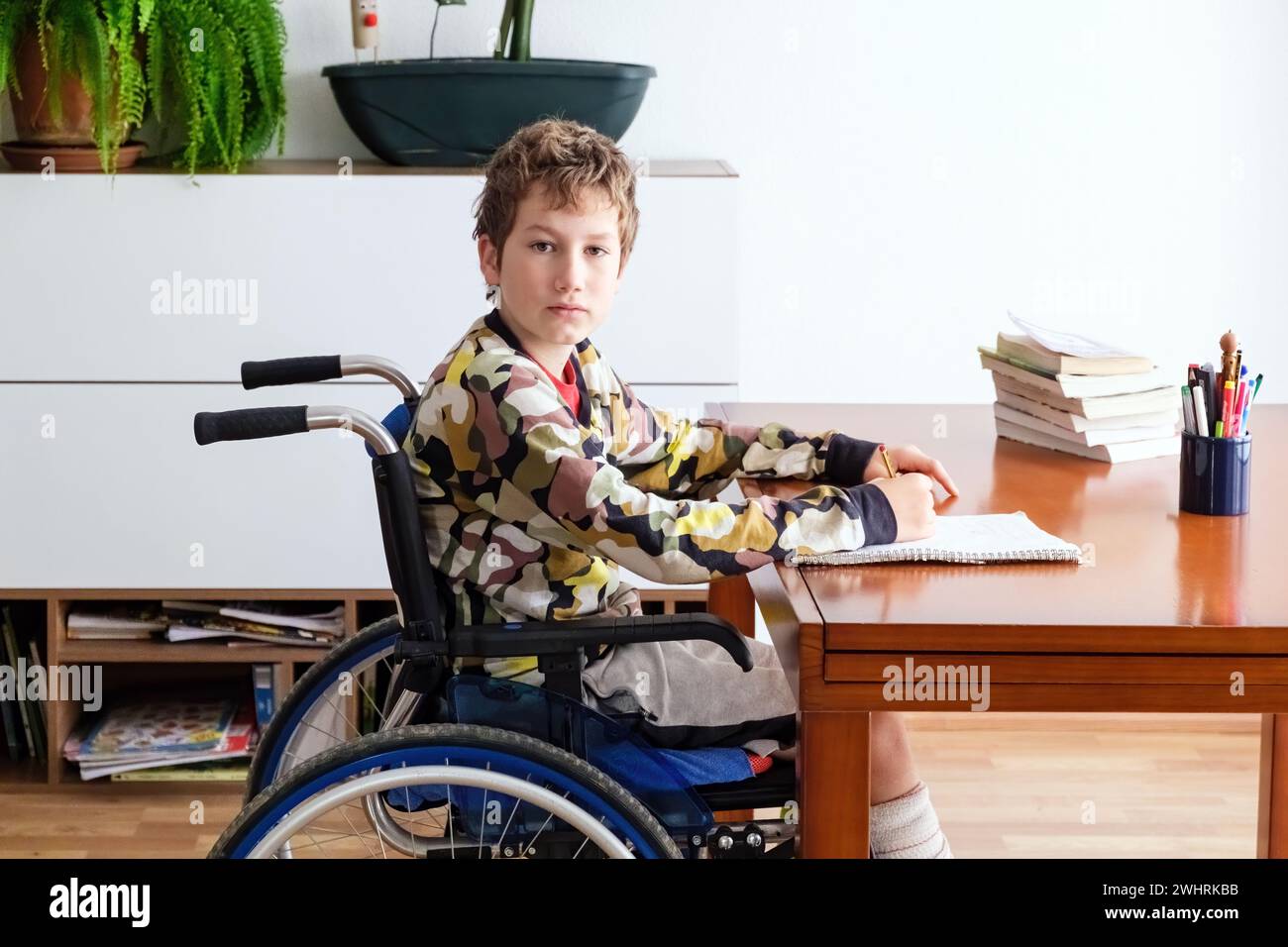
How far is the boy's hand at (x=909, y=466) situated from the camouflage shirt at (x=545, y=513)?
8.6 inches

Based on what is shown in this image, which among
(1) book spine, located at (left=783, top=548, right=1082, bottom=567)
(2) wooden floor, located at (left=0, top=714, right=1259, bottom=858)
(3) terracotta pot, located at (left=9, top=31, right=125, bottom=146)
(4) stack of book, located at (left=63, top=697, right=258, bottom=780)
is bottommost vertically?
(2) wooden floor, located at (left=0, top=714, right=1259, bottom=858)

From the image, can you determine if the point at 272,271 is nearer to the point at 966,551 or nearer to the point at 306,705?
the point at 306,705

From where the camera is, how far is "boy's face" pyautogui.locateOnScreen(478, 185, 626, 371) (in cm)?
165

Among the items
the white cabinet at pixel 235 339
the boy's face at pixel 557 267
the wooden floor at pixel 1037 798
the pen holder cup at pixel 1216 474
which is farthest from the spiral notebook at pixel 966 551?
the white cabinet at pixel 235 339

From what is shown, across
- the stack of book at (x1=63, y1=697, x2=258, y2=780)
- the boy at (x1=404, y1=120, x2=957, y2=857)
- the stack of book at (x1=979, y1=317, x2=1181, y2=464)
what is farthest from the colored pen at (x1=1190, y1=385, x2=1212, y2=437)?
the stack of book at (x1=63, y1=697, x2=258, y2=780)

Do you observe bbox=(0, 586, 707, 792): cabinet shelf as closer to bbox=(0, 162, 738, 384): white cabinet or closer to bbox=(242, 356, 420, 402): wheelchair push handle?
bbox=(0, 162, 738, 384): white cabinet

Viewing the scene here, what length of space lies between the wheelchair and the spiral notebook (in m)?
0.12

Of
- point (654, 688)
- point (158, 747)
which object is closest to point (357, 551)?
point (158, 747)

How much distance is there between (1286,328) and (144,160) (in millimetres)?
2275

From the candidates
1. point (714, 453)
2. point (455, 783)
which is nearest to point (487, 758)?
point (455, 783)

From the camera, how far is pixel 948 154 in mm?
3168

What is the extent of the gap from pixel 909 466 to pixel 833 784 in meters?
0.54

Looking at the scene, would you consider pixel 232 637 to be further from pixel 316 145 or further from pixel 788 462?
pixel 788 462

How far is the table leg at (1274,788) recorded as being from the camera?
201 centimetres
